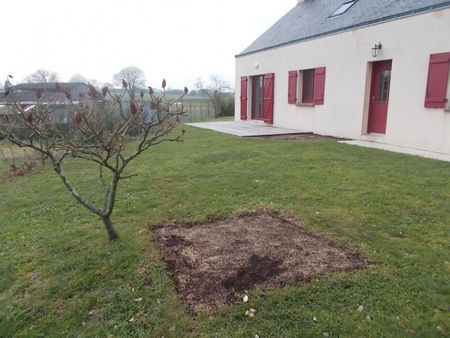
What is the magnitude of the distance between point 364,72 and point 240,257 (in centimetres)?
737

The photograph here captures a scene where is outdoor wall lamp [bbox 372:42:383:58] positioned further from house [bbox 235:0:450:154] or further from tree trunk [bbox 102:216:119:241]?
tree trunk [bbox 102:216:119:241]

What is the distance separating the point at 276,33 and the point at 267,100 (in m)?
3.02

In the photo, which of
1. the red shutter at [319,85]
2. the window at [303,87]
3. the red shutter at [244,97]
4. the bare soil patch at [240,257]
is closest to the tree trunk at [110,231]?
the bare soil patch at [240,257]

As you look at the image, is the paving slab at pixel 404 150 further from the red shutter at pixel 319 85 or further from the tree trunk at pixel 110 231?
the tree trunk at pixel 110 231

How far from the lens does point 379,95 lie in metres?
8.43

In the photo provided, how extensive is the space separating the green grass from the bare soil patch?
0.40 feet

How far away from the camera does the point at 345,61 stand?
9.00 m

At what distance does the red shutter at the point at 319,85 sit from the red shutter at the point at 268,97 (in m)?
2.51

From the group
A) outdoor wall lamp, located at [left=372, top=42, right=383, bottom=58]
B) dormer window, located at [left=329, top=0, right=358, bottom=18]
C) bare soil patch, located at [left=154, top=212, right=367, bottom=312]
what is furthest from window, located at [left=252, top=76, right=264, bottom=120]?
bare soil patch, located at [left=154, top=212, right=367, bottom=312]

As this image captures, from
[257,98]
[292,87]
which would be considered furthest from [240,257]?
[257,98]

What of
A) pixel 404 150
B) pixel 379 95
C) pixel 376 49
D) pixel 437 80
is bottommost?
pixel 404 150

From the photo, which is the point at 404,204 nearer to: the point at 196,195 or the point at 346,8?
the point at 196,195

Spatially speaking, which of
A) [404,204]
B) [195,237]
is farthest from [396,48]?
[195,237]

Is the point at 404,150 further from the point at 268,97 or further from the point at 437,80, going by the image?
the point at 268,97
